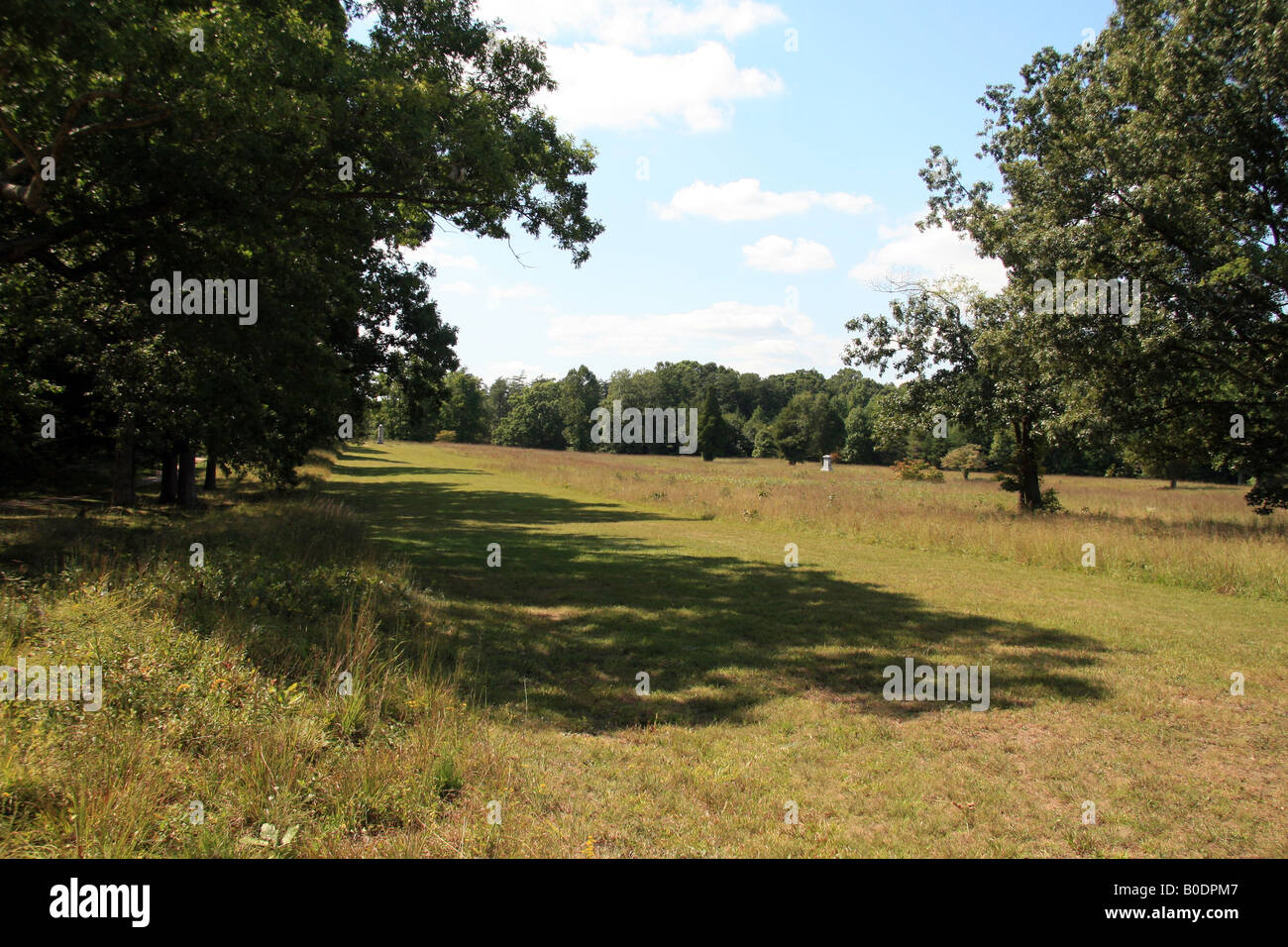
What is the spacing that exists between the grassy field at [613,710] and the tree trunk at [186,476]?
6.05 meters

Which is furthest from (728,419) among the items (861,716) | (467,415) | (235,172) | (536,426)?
(861,716)

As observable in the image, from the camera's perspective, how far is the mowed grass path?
4285mm

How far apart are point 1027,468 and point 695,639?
75.8 ft

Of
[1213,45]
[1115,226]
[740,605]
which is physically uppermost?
[1213,45]

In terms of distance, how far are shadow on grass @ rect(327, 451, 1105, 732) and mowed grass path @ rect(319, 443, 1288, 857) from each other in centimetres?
5

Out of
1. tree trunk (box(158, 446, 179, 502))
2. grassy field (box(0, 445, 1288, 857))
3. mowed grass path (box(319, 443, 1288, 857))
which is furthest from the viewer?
tree trunk (box(158, 446, 179, 502))

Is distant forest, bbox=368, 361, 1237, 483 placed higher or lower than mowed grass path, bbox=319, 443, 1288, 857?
higher

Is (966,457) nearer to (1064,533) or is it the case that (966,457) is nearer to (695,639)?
A: (1064,533)

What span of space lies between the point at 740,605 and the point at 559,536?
916cm

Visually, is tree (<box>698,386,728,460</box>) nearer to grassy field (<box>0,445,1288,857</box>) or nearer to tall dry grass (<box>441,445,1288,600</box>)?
tall dry grass (<box>441,445,1288,600</box>)

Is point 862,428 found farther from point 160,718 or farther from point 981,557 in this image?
point 160,718

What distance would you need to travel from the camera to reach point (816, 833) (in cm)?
419

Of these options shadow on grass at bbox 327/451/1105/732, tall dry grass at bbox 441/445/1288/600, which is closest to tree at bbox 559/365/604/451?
tall dry grass at bbox 441/445/1288/600
